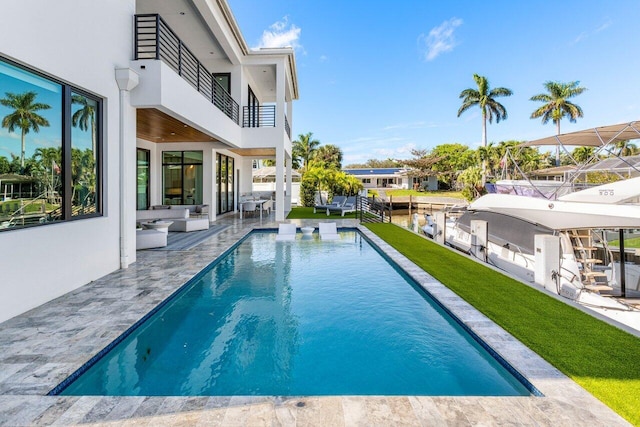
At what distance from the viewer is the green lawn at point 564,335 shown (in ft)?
9.46

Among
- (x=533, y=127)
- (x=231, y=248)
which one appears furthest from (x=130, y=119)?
(x=533, y=127)

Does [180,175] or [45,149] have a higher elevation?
[180,175]

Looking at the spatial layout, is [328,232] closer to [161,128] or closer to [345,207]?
[345,207]

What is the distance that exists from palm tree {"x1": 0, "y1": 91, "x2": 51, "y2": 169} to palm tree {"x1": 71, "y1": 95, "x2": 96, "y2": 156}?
0.63 meters

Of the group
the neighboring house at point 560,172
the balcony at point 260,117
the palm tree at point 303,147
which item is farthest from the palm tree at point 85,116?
the palm tree at point 303,147

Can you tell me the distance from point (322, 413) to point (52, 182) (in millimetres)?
Result: 5066

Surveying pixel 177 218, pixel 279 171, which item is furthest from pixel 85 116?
pixel 279 171

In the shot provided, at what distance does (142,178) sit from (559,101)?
40108mm

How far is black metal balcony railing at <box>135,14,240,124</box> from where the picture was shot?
7645 mm

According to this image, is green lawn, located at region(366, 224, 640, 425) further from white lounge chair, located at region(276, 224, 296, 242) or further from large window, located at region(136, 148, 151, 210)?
large window, located at region(136, 148, 151, 210)

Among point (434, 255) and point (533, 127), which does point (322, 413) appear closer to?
point (434, 255)

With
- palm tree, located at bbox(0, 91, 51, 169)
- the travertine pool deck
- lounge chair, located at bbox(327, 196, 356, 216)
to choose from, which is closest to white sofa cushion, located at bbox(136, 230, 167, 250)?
palm tree, located at bbox(0, 91, 51, 169)

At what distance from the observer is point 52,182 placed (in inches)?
203

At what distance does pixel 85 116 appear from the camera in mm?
5789
